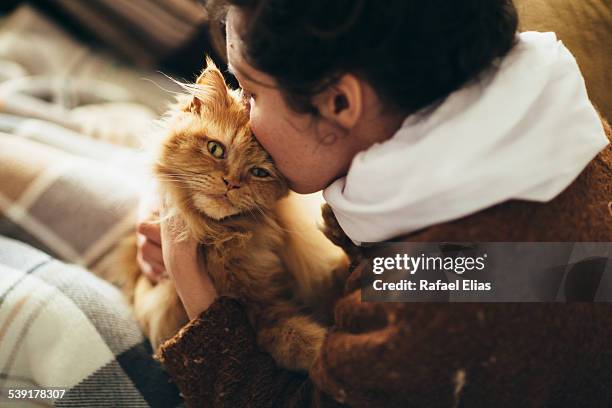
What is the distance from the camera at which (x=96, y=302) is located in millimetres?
1328

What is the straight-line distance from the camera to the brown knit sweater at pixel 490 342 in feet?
2.71

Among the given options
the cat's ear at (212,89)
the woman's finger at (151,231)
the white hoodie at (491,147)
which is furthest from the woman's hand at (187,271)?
the white hoodie at (491,147)

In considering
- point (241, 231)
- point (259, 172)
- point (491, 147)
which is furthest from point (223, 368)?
Result: point (491, 147)

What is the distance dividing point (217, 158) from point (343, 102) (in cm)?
35

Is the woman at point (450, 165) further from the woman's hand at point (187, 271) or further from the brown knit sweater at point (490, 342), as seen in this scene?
the woman's hand at point (187, 271)

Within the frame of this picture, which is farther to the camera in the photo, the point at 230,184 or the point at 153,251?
the point at 153,251

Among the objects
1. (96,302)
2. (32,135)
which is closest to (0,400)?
(96,302)

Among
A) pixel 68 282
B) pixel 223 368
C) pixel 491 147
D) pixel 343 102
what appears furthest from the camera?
pixel 68 282

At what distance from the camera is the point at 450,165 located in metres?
0.82

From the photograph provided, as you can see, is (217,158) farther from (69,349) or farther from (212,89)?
(69,349)

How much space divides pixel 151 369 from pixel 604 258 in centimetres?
101

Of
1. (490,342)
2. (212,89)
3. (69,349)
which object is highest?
(212,89)

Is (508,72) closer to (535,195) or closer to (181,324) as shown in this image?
(535,195)

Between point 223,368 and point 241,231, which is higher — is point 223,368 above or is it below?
below
